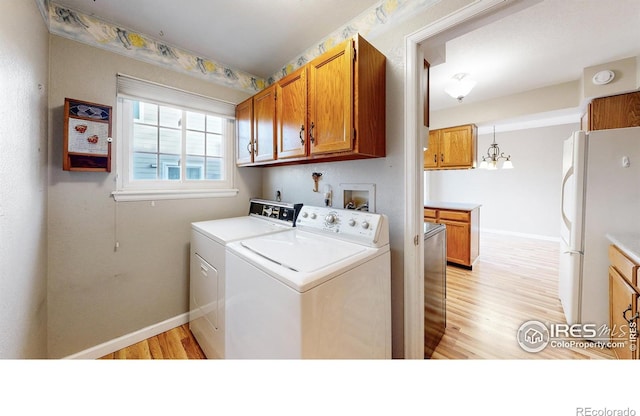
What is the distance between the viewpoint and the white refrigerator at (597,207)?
5.41 ft

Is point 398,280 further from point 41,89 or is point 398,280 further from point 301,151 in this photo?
point 41,89

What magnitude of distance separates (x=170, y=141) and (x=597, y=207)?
3.44 m

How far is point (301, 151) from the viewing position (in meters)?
1.53

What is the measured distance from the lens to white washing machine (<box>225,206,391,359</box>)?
2.89 feet

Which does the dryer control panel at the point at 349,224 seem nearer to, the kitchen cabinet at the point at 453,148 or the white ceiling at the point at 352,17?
the white ceiling at the point at 352,17

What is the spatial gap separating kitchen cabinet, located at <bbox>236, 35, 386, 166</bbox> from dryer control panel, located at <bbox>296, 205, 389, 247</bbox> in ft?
1.16

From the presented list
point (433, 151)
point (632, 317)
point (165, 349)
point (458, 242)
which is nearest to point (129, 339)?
point (165, 349)

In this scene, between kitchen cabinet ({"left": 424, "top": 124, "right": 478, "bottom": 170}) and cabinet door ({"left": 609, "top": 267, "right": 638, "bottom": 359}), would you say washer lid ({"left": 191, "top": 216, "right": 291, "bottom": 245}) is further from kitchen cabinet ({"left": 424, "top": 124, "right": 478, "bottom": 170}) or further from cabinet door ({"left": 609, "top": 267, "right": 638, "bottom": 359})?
kitchen cabinet ({"left": 424, "top": 124, "right": 478, "bottom": 170})

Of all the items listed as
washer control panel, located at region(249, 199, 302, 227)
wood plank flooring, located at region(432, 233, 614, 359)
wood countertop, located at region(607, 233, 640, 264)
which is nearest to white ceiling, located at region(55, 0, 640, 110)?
washer control panel, located at region(249, 199, 302, 227)

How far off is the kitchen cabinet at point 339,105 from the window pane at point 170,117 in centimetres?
109

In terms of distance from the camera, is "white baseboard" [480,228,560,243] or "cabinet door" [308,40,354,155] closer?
"cabinet door" [308,40,354,155]
